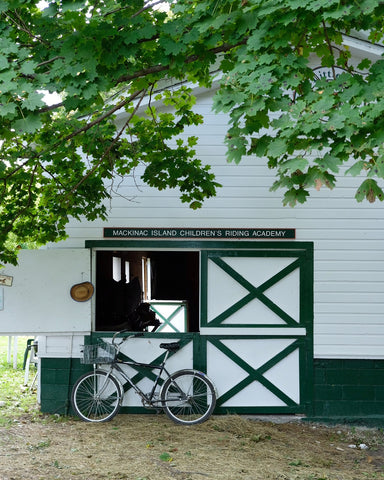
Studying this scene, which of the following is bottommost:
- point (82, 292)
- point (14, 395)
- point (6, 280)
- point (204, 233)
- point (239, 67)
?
point (14, 395)

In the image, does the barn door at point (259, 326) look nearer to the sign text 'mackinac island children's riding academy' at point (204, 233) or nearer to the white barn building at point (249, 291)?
the white barn building at point (249, 291)

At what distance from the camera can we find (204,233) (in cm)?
972

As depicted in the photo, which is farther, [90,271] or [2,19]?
[90,271]

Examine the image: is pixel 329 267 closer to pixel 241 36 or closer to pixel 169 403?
pixel 169 403

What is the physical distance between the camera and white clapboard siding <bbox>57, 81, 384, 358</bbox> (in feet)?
31.7

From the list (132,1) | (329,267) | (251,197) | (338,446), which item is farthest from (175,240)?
(132,1)

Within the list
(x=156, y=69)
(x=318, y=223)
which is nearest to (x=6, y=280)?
(x=318, y=223)

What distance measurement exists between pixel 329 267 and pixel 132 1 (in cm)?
513

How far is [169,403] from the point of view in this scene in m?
9.34

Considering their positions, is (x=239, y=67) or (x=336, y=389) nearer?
(x=239, y=67)

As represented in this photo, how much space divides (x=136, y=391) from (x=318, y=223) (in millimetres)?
3370

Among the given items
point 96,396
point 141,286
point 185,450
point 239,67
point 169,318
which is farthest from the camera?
point 141,286

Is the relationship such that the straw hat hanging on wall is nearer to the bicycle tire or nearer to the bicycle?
the bicycle

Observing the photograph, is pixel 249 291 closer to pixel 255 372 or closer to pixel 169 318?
pixel 255 372
